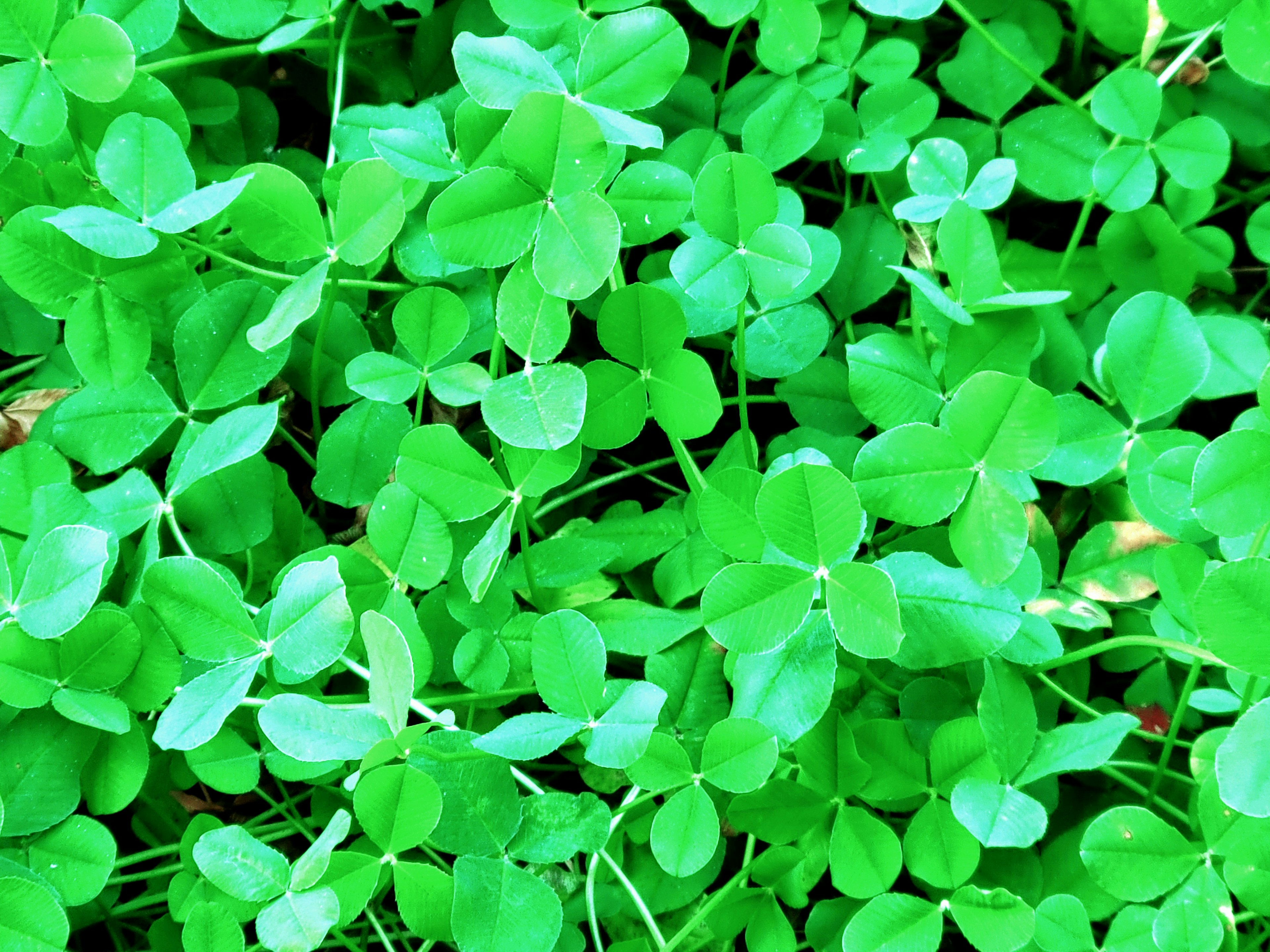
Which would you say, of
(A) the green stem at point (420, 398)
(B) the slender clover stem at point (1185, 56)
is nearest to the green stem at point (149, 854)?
(A) the green stem at point (420, 398)

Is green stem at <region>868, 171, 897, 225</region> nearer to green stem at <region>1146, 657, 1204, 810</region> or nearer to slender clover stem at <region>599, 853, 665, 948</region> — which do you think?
green stem at <region>1146, 657, 1204, 810</region>

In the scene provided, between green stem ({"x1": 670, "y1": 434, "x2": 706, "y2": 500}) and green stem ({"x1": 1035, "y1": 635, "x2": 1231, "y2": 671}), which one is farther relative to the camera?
green stem ({"x1": 670, "y1": 434, "x2": 706, "y2": 500})

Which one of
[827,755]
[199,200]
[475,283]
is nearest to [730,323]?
[475,283]

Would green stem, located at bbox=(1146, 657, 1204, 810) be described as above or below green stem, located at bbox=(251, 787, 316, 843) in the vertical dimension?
above

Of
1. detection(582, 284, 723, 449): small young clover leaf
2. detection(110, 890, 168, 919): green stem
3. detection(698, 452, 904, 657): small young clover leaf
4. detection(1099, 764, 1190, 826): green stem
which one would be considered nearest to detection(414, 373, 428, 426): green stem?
detection(582, 284, 723, 449): small young clover leaf

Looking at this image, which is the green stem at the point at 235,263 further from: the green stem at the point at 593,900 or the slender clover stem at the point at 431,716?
the green stem at the point at 593,900

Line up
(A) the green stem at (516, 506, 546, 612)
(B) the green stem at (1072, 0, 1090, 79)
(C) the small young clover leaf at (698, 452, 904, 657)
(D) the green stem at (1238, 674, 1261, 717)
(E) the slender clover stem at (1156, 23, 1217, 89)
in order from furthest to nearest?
(B) the green stem at (1072, 0, 1090, 79), (E) the slender clover stem at (1156, 23, 1217, 89), (A) the green stem at (516, 506, 546, 612), (D) the green stem at (1238, 674, 1261, 717), (C) the small young clover leaf at (698, 452, 904, 657)
